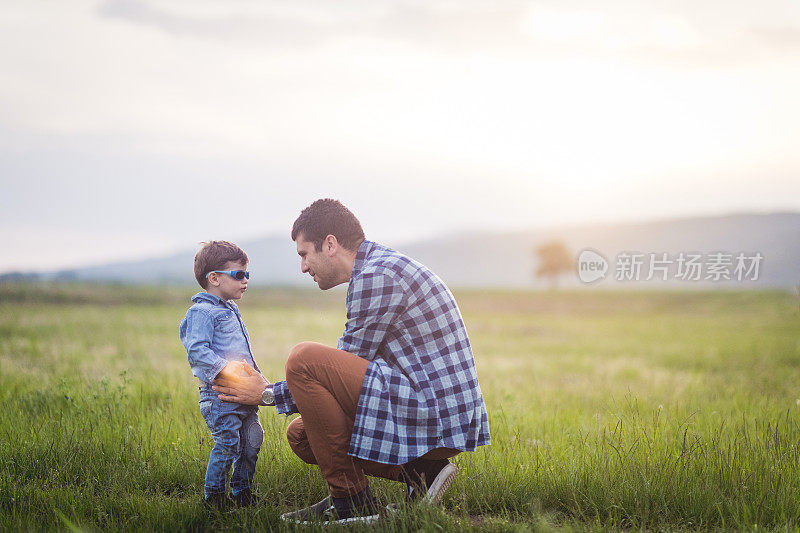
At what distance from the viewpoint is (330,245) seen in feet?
12.5

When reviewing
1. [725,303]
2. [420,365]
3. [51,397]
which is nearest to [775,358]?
[420,365]

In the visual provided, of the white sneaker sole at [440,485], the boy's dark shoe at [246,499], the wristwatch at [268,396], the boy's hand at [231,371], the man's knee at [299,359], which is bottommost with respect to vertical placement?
the boy's dark shoe at [246,499]

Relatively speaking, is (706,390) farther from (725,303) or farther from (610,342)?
(725,303)

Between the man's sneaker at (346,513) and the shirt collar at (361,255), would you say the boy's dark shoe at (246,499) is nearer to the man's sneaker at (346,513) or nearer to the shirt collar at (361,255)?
the man's sneaker at (346,513)

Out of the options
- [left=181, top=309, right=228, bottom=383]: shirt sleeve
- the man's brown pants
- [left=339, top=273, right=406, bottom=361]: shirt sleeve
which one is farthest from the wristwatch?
[left=339, top=273, right=406, bottom=361]: shirt sleeve

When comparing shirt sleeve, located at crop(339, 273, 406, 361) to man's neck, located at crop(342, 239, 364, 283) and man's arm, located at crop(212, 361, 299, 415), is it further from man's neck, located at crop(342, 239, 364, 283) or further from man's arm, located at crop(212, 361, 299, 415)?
man's arm, located at crop(212, 361, 299, 415)

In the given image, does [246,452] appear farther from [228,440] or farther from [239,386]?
[239,386]

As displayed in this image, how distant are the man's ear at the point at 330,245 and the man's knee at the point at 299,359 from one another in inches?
24.1

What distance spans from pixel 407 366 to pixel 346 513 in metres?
1.00

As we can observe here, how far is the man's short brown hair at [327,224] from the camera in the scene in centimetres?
381

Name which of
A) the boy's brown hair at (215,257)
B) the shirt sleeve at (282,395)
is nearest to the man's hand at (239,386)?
the shirt sleeve at (282,395)

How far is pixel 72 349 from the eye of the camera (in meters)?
12.4

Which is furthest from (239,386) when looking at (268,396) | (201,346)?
(201,346)

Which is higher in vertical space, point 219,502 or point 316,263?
point 316,263
